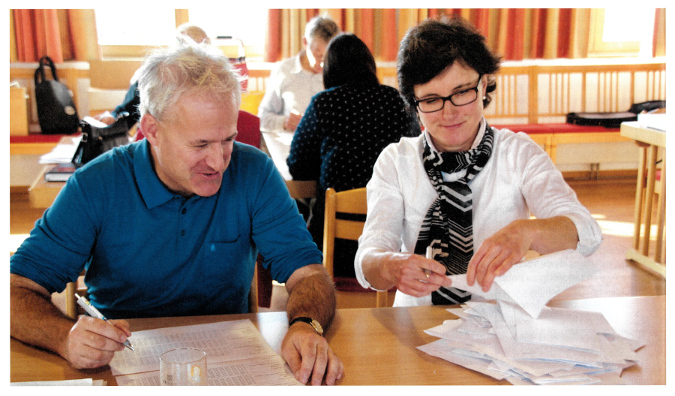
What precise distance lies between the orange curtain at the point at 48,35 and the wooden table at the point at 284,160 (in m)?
2.53

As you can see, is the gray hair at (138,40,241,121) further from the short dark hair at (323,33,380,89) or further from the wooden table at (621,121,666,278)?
the wooden table at (621,121,666,278)

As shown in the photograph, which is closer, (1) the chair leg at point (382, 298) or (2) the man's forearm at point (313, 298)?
(2) the man's forearm at point (313, 298)

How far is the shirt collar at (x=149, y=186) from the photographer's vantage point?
5.08 feet

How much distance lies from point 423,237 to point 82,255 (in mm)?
905

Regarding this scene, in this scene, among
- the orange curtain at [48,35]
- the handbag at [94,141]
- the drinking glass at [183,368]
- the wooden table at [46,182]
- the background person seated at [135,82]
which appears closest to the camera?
the drinking glass at [183,368]

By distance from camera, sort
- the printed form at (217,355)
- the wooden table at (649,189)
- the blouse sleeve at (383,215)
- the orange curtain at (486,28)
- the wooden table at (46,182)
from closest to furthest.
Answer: the printed form at (217,355) < the blouse sleeve at (383,215) < the wooden table at (46,182) < the wooden table at (649,189) < the orange curtain at (486,28)

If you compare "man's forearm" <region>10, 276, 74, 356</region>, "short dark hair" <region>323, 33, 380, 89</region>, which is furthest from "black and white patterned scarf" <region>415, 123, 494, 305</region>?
"short dark hair" <region>323, 33, 380, 89</region>

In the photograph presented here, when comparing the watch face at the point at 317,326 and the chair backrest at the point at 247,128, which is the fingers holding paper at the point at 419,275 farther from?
the chair backrest at the point at 247,128

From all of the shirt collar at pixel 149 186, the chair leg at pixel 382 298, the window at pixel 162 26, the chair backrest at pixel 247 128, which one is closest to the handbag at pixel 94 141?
the chair backrest at pixel 247 128

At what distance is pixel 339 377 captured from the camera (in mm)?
1139

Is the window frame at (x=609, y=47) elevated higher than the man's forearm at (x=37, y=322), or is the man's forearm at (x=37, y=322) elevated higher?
the window frame at (x=609, y=47)

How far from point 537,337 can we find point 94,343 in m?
0.84

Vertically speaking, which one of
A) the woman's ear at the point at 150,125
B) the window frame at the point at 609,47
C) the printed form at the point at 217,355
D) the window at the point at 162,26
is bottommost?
the printed form at the point at 217,355

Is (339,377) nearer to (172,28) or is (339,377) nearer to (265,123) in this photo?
(265,123)
